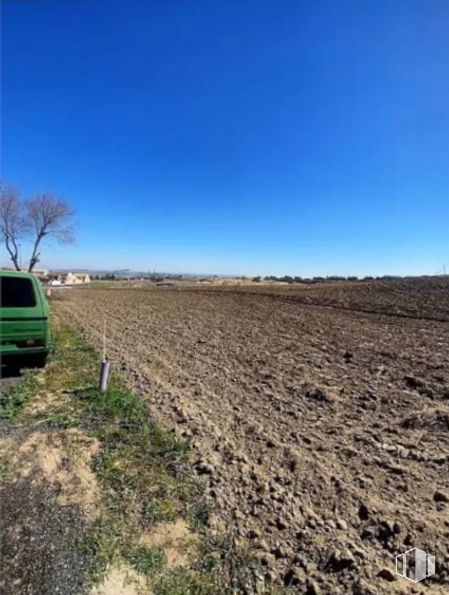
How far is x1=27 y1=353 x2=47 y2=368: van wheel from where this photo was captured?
20.5 ft

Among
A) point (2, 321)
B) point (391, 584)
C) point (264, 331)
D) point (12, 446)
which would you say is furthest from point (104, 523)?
point (264, 331)

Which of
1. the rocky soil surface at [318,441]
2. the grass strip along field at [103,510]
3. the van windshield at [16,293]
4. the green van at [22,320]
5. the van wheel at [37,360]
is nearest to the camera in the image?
the grass strip along field at [103,510]

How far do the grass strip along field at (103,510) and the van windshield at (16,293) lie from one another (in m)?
1.72

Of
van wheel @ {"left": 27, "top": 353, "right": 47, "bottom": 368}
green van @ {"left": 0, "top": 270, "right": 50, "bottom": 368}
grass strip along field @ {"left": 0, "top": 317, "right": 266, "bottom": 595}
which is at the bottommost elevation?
grass strip along field @ {"left": 0, "top": 317, "right": 266, "bottom": 595}

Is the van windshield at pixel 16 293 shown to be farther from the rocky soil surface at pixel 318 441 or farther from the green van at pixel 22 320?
the rocky soil surface at pixel 318 441

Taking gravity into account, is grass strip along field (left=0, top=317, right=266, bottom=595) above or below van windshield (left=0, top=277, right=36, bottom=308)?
below

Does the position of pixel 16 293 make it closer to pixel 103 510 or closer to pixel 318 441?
pixel 103 510

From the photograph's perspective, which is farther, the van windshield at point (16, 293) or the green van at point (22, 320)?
the van windshield at point (16, 293)

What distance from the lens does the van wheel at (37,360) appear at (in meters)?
6.24

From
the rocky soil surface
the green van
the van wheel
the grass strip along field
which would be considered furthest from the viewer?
the van wheel

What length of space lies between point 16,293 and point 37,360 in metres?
1.24

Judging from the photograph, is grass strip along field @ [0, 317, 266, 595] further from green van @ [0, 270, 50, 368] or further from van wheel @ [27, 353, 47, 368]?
→ van wheel @ [27, 353, 47, 368]

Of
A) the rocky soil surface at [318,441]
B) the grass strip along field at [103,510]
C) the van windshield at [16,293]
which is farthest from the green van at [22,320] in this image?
the rocky soil surface at [318,441]

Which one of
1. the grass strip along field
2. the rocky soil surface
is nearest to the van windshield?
the grass strip along field
